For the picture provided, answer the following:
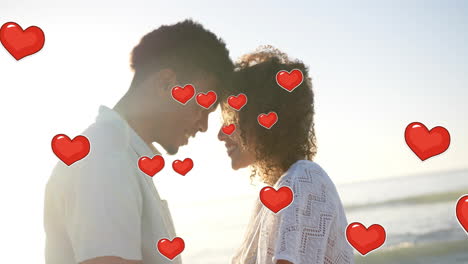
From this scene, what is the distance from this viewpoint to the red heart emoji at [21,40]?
4.19m

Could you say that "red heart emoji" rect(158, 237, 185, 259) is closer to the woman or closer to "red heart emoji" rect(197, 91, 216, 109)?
the woman

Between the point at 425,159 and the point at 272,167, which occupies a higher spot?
the point at 425,159

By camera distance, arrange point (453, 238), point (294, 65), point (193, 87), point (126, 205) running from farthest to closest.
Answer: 1. point (453, 238)
2. point (294, 65)
3. point (193, 87)
4. point (126, 205)

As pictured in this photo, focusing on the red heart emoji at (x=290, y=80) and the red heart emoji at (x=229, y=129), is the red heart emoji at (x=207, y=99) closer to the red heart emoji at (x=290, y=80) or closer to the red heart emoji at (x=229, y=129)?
the red heart emoji at (x=229, y=129)

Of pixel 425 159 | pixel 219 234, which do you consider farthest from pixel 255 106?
pixel 219 234

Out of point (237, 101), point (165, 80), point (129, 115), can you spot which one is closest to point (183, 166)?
point (237, 101)

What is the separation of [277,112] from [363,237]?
51.0 inches

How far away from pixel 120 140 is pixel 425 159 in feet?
9.52

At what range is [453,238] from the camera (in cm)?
1888

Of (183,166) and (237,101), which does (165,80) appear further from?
(183,166)

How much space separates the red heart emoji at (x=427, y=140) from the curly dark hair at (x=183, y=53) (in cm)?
177

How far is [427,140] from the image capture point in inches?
191

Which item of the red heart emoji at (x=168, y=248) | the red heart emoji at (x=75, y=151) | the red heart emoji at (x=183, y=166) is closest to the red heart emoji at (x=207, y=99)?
the red heart emoji at (x=75, y=151)

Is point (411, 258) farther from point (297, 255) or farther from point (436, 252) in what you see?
point (297, 255)
